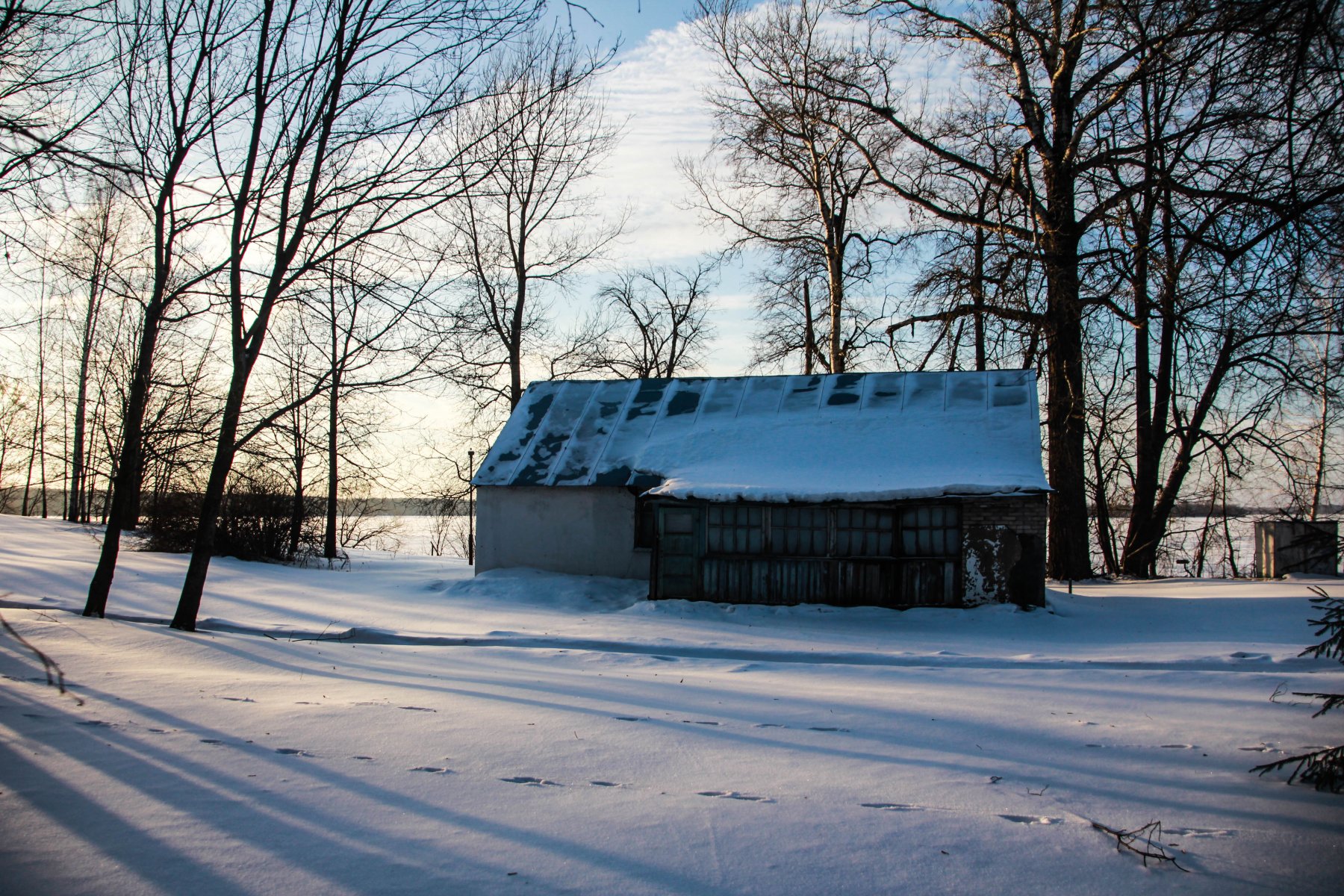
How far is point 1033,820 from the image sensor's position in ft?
12.8

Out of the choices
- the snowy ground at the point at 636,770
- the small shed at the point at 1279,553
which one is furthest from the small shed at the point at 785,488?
the small shed at the point at 1279,553

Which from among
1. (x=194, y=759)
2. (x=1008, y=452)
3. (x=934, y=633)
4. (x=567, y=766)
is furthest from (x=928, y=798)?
(x=1008, y=452)

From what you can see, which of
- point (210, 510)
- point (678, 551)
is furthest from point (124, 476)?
point (678, 551)

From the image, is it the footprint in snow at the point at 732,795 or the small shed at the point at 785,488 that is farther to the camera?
the small shed at the point at 785,488

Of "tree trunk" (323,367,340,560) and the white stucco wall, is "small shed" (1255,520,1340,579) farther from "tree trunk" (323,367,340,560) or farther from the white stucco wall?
"tree trunk" (323,367,340,560)

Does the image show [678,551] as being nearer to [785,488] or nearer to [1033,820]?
[785,488]

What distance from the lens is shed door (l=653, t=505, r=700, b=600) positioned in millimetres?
15328

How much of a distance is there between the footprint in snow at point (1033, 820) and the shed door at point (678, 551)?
11392 millimetres

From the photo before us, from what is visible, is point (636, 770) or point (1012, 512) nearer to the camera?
point (636, 770)

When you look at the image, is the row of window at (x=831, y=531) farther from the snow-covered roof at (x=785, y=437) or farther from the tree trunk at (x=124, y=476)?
the tree trunk at (x=124, y=476)

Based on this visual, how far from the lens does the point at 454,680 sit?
7.15 metres

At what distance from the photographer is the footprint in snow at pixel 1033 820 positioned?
12.7ft

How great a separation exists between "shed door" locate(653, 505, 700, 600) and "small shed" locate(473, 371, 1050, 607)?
1.1 inches

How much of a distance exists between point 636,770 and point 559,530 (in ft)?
43.9
